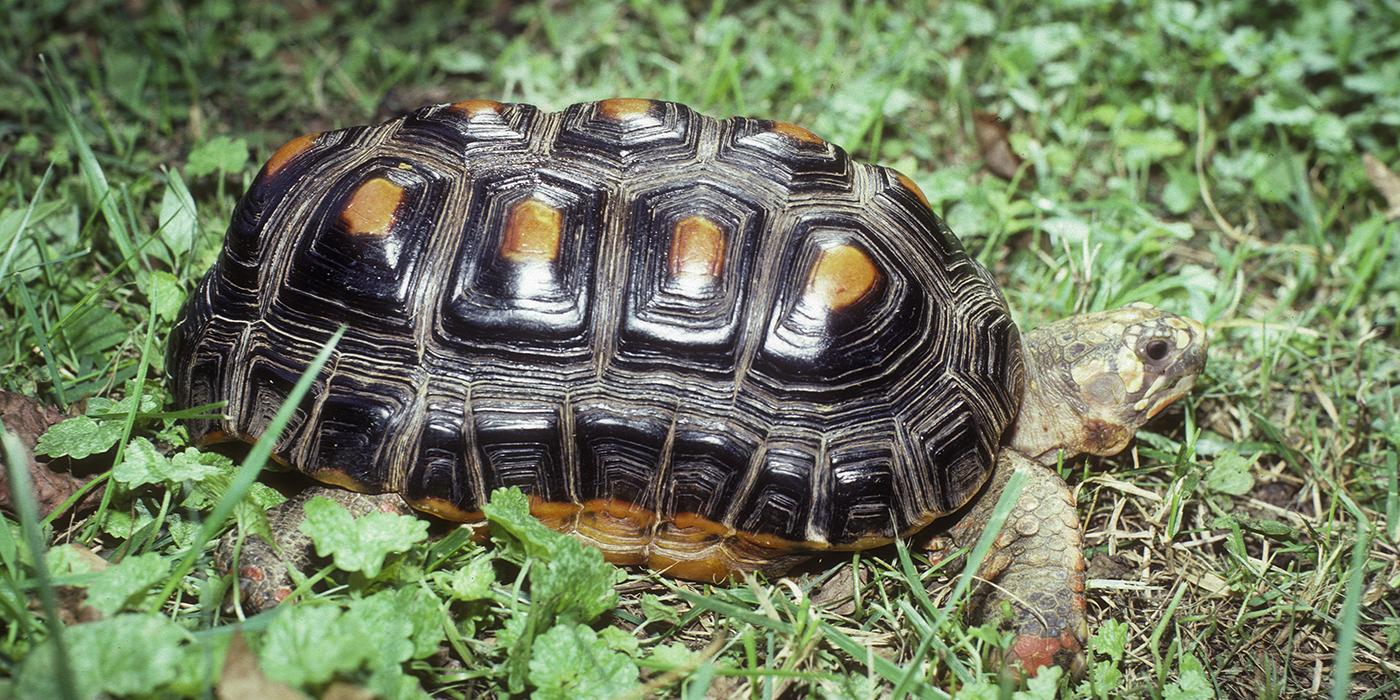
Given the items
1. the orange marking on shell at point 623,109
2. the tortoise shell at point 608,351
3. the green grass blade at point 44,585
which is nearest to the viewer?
the green grass blade at point 44,585

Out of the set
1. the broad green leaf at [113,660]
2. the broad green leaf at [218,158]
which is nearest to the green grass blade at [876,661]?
the broad green leaf at [113,660]

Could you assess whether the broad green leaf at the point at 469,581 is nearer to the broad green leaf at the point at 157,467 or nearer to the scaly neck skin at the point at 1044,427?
the broad green leaf at the point at 157,467

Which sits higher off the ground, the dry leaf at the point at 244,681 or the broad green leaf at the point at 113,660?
the broad green leaf at the point at 113,660

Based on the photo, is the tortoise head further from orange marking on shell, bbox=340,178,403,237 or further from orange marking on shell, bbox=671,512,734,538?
orange marking on shell, bbox=340,178,403,237

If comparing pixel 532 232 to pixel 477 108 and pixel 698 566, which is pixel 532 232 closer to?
pixel 477 108

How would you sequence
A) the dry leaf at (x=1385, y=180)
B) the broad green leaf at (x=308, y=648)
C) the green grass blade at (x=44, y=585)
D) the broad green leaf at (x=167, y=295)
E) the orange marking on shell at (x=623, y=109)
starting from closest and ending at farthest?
the green grass blade at (x=44, y=585) → the broad green leaf at (x=308, y=648) → the orange marking on shell at (x=623, y=109) → the broad green leaf at (x=167, y=295) → the dry leaf at (x=1385, y=180)

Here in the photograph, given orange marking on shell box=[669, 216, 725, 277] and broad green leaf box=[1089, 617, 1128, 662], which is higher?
orange marking on shell box=[669, 216, 725, 277]

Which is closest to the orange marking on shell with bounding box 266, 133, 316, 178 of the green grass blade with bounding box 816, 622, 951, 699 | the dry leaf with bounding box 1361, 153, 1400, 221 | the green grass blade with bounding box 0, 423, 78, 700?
the green grass blade with bounding box 0, 423, 78, 700
